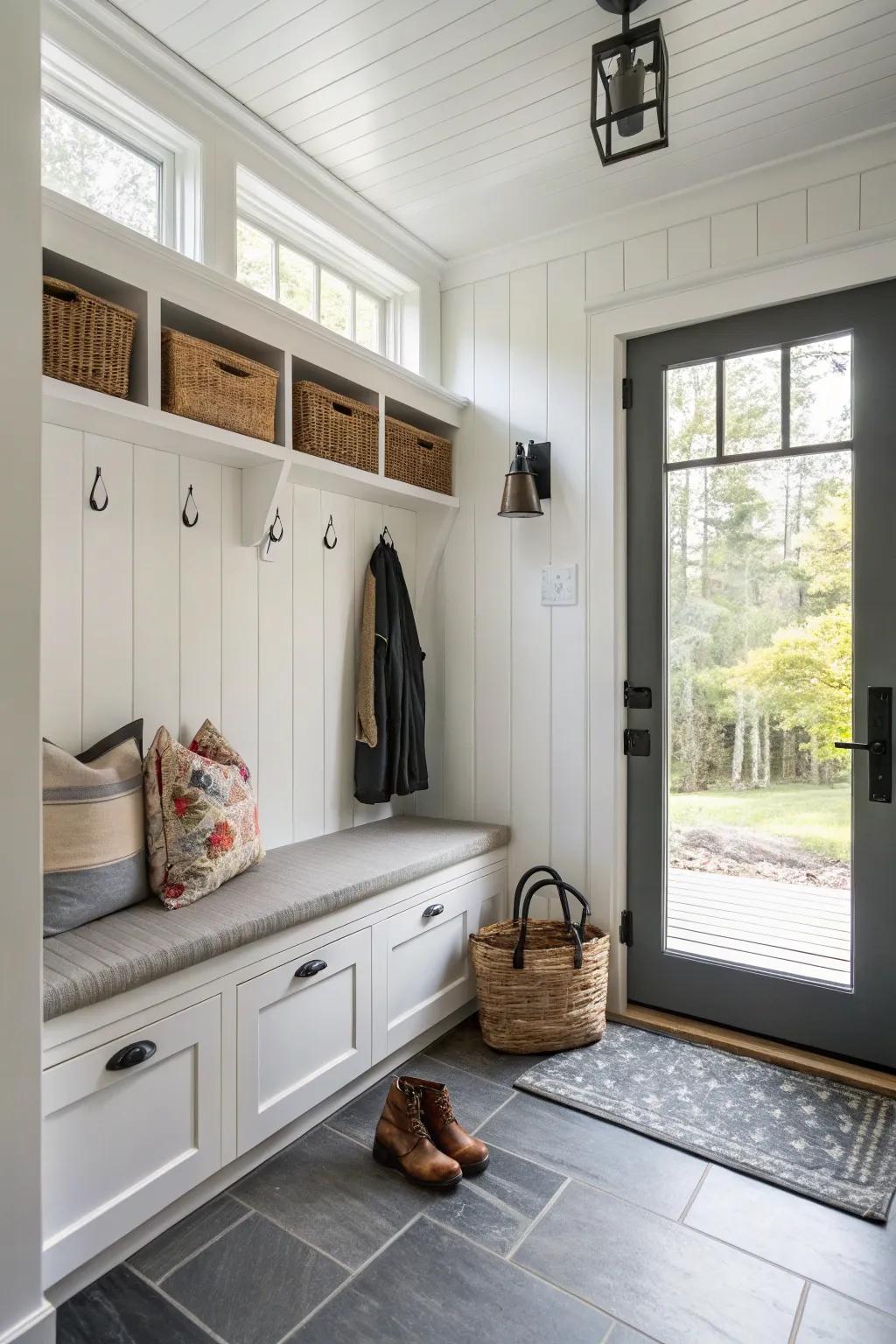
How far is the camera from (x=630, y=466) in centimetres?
273

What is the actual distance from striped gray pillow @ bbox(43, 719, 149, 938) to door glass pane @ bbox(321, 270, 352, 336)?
5.40 ft

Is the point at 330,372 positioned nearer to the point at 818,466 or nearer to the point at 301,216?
the point at 301,216

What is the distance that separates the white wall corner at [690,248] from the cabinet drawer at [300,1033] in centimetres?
221

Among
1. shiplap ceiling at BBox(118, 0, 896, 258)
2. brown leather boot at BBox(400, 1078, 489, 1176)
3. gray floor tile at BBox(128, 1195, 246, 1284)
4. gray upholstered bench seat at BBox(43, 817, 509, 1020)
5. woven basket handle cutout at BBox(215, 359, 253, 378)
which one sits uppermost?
shiplap ceiling at BBox(118, 0, 896, 258)

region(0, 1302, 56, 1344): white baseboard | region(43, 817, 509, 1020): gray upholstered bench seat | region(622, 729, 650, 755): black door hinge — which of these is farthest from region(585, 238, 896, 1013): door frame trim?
region(0, 1302, 56, 1344): white baseboard

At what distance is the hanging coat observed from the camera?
2746 millimetres

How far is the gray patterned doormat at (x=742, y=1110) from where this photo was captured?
1883mm

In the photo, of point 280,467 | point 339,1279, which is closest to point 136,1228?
point 339,1279

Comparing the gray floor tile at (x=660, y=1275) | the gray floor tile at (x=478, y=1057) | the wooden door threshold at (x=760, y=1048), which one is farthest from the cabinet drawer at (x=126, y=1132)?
the wooden door threshold at (x=760, y=1048)

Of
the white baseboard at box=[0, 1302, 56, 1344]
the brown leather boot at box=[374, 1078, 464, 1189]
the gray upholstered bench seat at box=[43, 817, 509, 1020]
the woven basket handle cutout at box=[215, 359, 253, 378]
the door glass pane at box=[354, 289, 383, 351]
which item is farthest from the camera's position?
the door glass pane at box=[354, 289, 383, 351]

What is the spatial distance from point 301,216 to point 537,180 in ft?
2.43

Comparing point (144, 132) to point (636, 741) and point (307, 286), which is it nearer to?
point (307, 286)

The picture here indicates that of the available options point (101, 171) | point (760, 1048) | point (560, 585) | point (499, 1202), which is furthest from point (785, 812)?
point (101, 171)

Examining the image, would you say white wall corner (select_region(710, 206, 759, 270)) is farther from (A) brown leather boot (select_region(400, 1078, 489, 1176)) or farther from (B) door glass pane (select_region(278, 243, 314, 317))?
(A) brown leather boot (select_region(400, 1078, 489, 1176))
